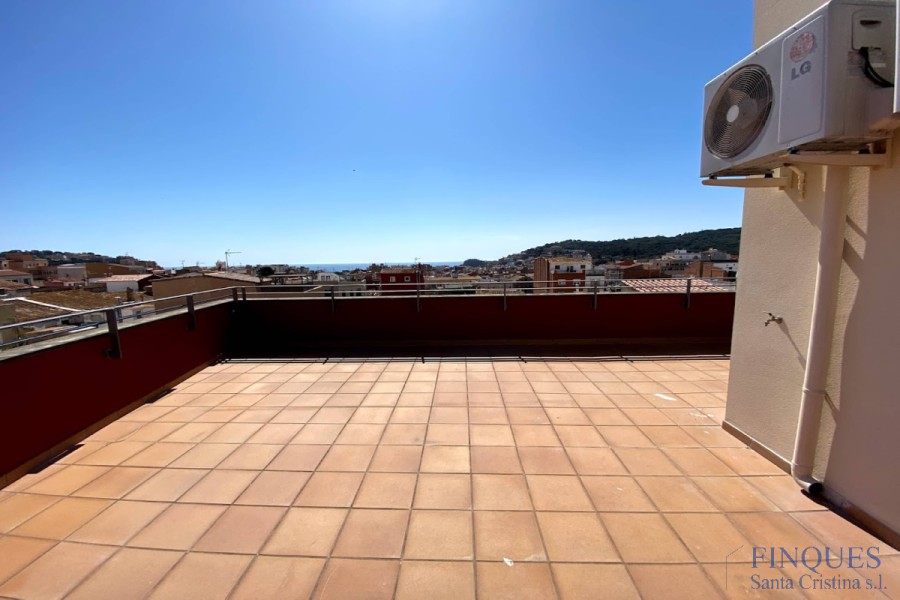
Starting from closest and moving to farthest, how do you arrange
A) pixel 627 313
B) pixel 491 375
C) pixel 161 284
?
pixel 491 375 < pixel 627 313 < pixel 161 284

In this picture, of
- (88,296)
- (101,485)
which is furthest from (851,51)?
(88,296)

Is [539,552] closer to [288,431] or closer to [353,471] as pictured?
[353,471]

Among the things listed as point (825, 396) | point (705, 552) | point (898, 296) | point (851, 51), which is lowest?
point (705, 552)

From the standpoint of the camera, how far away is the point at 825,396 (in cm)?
209

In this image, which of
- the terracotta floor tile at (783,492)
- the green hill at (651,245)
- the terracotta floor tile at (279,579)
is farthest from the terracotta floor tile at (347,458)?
the green hill at (651,245)

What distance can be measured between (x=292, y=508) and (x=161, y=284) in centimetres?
1623

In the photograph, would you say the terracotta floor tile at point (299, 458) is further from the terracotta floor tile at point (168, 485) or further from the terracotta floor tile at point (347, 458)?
the terracotta floor tile at point (168, 485)

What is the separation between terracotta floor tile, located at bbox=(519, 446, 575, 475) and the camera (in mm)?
2457

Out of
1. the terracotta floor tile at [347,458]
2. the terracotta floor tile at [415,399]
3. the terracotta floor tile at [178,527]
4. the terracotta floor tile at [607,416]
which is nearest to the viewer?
the terracotta floor tile at [178,527]

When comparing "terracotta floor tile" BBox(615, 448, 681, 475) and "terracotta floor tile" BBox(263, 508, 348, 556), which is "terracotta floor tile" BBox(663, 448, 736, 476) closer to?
"terracotta floor tile" BBox(615, 448, 681, 475)

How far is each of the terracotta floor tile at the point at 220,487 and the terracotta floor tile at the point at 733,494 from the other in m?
2.99

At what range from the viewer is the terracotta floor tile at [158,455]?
2.63 meters

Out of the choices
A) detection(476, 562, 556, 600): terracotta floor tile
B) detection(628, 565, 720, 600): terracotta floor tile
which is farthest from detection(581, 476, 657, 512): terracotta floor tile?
detection(476, 562, 556, 600): terracotta floor tile

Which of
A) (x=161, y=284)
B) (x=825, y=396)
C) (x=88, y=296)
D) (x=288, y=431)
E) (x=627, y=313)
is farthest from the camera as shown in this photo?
(x=161, y=284)
